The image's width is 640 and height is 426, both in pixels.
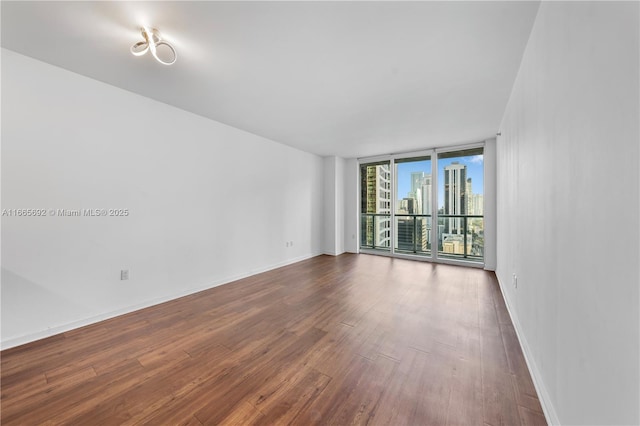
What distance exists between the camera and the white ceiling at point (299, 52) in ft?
5.22

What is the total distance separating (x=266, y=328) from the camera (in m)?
2.39

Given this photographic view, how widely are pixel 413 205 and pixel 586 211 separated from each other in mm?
4813

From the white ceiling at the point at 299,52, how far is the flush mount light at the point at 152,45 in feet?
0.17

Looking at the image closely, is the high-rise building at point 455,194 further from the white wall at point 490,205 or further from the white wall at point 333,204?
the white wall at point 333,204

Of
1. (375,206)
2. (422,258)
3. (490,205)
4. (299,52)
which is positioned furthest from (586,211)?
(375,206)

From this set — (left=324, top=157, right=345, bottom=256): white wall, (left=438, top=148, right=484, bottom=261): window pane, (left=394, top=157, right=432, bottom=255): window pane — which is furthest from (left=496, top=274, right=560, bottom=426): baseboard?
(left=324, top=157, right=345, bottom=256): white wall

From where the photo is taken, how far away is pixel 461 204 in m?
5.00

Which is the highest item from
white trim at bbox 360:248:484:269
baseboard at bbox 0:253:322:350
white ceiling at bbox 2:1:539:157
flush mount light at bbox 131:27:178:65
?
white ceiling at bbox 2:1:539:157

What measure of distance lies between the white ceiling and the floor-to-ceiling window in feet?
6.16

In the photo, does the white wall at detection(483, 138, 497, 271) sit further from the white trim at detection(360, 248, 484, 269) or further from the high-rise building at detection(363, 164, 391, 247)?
the high-rise building at detection(363, 164, 391, 247)

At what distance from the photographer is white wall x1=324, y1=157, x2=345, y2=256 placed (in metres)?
6.03

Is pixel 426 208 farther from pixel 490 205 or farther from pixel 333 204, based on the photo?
pixel 333 204

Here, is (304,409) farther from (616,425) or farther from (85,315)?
(85,315)

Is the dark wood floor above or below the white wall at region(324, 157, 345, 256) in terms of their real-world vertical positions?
below
